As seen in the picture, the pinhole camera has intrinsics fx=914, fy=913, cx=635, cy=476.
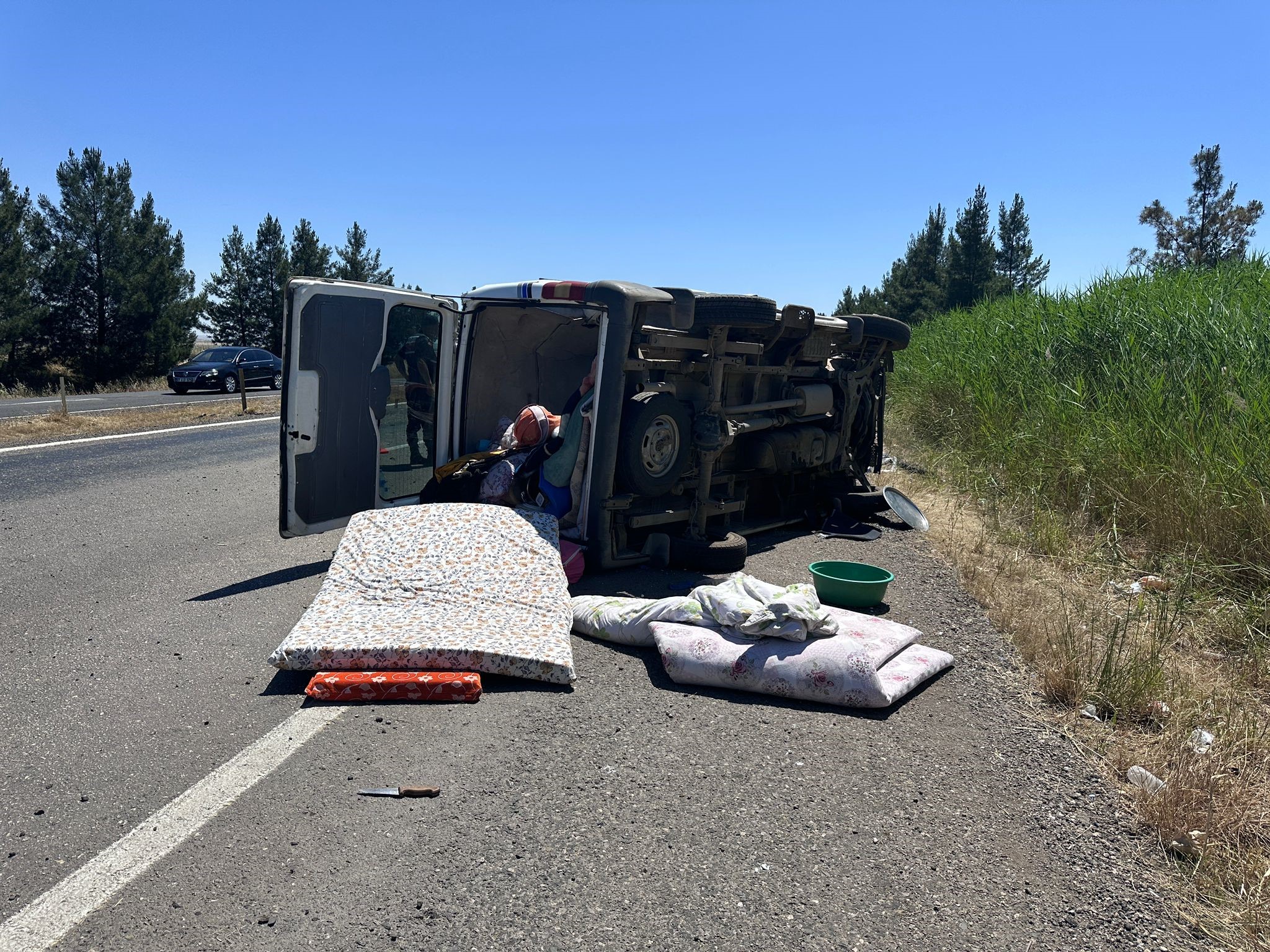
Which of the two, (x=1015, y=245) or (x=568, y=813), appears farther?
(x=1015, y=245)

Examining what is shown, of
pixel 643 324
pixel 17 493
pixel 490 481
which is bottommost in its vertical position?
pixel 17 493

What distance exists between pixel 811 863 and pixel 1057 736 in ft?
5.00

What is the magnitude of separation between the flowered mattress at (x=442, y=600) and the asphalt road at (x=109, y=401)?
58.3 feet

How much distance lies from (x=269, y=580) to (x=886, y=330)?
602 centimetres

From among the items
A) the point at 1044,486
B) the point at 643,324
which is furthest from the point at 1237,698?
the point at 1044,486

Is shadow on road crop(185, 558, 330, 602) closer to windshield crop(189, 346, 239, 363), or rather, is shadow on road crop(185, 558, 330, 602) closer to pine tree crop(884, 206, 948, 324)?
windshield crop(189, 346, 239, 363)

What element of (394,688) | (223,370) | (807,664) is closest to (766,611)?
(807,664)

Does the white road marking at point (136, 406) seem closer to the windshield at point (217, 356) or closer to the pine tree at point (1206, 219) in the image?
the windshield at point (217, 356)

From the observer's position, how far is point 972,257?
51469mm

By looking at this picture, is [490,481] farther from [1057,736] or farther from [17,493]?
[17,493]

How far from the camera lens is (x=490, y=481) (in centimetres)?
650

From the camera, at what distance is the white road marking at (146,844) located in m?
2.36

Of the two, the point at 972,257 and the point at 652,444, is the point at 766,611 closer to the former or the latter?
the point at 652,444

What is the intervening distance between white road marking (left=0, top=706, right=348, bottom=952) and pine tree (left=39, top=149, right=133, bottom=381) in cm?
4748
